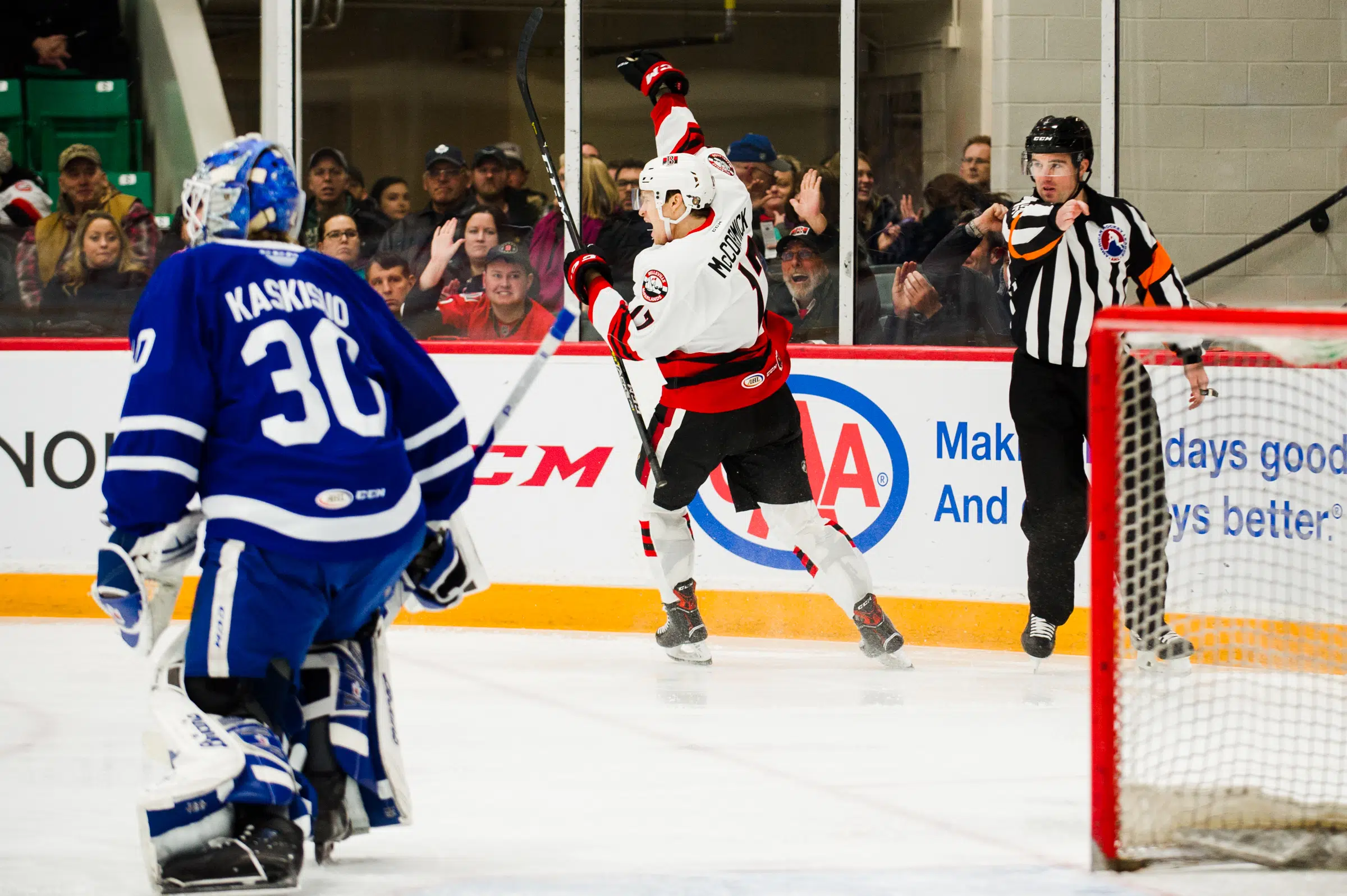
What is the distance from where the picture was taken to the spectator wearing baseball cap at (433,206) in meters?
5.94

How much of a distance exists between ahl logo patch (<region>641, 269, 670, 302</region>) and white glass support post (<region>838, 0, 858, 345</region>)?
4.73 feet

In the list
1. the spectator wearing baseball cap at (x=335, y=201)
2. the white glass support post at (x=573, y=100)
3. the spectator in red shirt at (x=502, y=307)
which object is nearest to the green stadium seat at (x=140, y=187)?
the spectator wearing baseball cap at (x=335, y=201)

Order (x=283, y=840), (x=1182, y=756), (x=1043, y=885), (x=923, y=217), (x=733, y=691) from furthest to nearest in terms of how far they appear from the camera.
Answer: (x=923, y=217) → (x=733, y=691) → (x=1182, y=756) → (x=1043, y=885) → (x=283, y=840)

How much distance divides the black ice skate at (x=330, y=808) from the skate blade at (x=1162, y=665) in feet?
4.15

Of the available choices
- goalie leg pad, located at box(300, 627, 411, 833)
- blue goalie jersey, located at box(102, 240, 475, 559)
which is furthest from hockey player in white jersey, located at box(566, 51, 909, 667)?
blue goalie jersey, located at box(102, 240, 475, 559)

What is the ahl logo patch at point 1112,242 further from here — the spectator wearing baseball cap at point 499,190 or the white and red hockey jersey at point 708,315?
the spectator wearing baseball cap at point 499,190

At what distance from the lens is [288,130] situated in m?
5.97

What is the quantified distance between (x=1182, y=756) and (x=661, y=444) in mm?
1922

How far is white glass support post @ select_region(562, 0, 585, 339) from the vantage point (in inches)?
229

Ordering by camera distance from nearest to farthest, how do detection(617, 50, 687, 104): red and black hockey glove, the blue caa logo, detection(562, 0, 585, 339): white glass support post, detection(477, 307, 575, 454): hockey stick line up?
detection(477, 307, 575, 454): hockey stick < detection(617, 50, 687, 104): red and black hockey glove < the blue caa logo < detection(562, 0, 585, 339): white glass support post

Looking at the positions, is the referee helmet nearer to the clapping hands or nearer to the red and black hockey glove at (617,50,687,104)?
the red and black hockey glove at (617,50,687,104)

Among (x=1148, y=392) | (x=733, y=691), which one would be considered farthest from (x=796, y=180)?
(x=1148, y=392)

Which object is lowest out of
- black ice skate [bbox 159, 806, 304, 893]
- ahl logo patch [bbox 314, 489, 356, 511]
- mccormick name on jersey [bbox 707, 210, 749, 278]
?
black ice skate [bbox 159, 806, 304, 893]

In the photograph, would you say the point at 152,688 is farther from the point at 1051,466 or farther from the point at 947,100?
the point at 947,100
